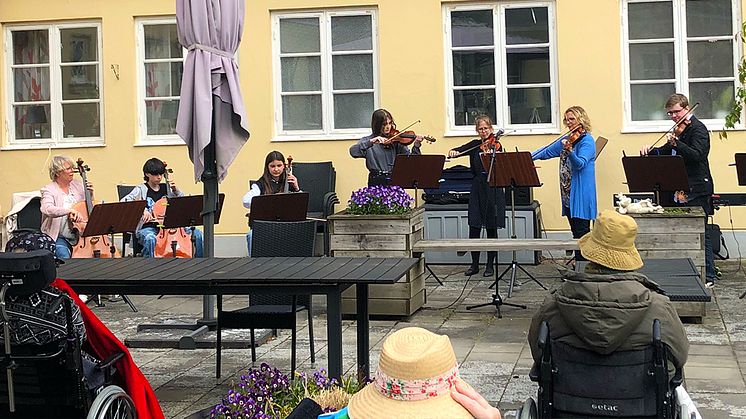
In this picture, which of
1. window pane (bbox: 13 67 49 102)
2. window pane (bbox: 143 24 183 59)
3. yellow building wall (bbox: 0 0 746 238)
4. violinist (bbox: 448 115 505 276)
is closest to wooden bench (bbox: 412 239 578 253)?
violinist (bbox: 448 115 505 276)

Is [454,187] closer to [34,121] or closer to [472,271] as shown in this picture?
[472,271]

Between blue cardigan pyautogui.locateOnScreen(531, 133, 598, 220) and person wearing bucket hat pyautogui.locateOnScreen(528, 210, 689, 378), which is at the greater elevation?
blue cardigan pyautogui.locateOnScreen(531, 133, 598, 220)

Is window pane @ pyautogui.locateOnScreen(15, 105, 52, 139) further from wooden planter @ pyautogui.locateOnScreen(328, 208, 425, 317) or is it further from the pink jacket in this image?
wooden planter @ pyautogui.locateOnScreen(328, 208, 425, 317)

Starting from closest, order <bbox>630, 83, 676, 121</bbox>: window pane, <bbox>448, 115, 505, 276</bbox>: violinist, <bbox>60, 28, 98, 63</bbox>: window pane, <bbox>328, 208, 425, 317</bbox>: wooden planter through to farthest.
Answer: <bbox>328, 208, 425, 317</bbox>: wooden planter, <bbox>448, 115, 505, 276</bbox>: violinist, <bbox>630, 83, 676, 121</bbox>: window pane, <bbox>60, 28, 98, 63</bbox>: window pane

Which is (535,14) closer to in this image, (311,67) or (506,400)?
(311,67)

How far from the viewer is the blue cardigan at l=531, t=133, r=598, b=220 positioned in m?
9.76

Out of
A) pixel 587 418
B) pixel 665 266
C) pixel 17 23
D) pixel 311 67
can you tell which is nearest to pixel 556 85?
pixel 311 67

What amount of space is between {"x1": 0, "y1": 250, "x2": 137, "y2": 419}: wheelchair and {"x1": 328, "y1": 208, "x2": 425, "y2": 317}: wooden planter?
4.13 meters

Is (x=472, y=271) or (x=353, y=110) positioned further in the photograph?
(x=353, y=110)

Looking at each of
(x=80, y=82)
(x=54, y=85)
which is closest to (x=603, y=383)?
(x=80, y=82)

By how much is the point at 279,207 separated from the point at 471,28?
4.55m

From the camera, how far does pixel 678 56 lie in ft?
38.9

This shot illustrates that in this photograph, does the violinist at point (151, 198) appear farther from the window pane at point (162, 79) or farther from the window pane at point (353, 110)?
the window pane at point (353, 110)

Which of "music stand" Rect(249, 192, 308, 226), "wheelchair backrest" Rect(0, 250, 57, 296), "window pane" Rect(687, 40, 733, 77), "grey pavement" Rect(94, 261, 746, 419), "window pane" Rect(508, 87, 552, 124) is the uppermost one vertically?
"window pane" Rect(687, 40, 733, 77)
